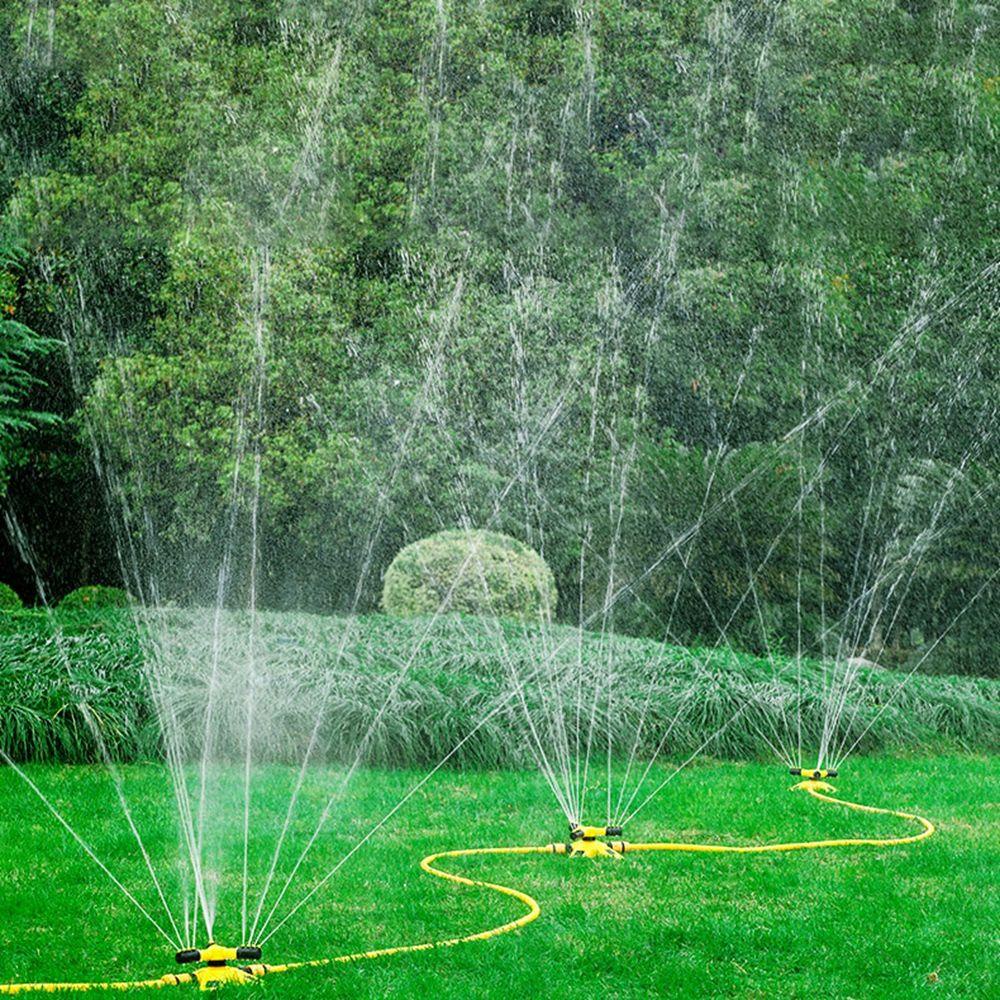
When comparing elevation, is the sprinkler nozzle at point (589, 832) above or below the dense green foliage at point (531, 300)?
below

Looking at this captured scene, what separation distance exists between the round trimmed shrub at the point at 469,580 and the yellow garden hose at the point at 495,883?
16.8 feet

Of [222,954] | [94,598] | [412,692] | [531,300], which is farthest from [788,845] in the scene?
[531,300]

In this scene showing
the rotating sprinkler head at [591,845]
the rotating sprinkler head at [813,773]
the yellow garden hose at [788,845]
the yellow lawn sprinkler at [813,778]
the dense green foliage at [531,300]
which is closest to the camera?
the rotating sprinkler head at [591,845]

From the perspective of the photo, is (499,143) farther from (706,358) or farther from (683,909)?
(683,909)

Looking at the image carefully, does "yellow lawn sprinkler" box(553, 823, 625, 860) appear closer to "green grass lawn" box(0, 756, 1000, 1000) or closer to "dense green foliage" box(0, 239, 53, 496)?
"green grass lawn" box(0, 756, 1000, 1000)

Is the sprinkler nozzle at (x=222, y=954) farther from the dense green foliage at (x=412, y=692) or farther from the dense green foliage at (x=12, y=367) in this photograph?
the dense green foliage at (x=12, y=367)

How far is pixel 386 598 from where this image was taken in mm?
13273

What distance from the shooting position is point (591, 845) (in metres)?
6.20

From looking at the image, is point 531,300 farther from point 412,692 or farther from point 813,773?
point 813,773

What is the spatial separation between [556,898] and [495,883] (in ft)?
1.21

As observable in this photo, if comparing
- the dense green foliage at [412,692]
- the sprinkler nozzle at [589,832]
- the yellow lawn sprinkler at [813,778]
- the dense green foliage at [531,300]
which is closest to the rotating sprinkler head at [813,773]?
the yellow lawn sprinkler at [813,778]

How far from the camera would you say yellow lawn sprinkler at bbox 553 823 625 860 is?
6.15 m

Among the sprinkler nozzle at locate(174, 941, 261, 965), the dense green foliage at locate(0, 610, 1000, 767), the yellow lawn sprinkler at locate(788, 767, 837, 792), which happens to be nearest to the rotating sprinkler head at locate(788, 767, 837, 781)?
the yellow lawn sprinkler at locate(788, 767, 837, 792)

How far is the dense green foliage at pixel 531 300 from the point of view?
15805 millimetres
